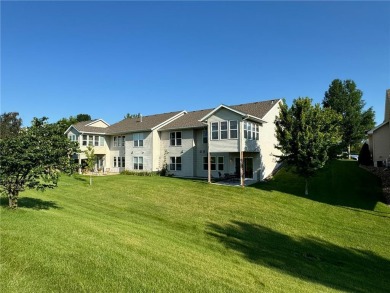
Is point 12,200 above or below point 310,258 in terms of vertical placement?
above

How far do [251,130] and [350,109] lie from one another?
112 feet

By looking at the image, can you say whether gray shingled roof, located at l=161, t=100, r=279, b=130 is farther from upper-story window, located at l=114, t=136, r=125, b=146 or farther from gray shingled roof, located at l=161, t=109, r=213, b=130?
upper-story window, located at l=114, t=136, r=125, b=146

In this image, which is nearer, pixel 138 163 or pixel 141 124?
pixel 138 163

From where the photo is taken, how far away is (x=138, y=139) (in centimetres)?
3612

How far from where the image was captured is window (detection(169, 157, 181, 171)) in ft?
107

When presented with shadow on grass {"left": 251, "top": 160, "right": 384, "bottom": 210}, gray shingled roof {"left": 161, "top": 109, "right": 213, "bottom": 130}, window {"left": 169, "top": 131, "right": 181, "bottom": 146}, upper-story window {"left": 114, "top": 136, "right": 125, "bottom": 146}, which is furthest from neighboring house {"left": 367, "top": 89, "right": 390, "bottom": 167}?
upper-story window {"left": 114, "top": 136, "right": 125, "bottom": 146}

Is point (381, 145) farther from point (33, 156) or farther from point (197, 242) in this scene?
point (33, 156)

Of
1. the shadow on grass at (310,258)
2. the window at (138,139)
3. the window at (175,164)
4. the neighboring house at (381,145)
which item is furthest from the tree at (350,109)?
the shadow on grass at (310,258)

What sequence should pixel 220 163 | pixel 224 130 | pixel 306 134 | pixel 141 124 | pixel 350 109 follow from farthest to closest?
pixel 350 109, pixel 141 124, pixel 220 163, pixel 224 130, pixel 306 134

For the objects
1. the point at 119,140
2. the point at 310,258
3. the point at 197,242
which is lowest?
the point at 310,258

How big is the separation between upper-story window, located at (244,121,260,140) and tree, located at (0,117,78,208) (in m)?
17.2

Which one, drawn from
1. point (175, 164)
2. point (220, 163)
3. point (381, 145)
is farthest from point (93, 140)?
point (381, 145)

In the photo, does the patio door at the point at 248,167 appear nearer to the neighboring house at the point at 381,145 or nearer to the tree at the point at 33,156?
the neighboring house at the point at 381,145

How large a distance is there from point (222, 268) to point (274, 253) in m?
4.02
